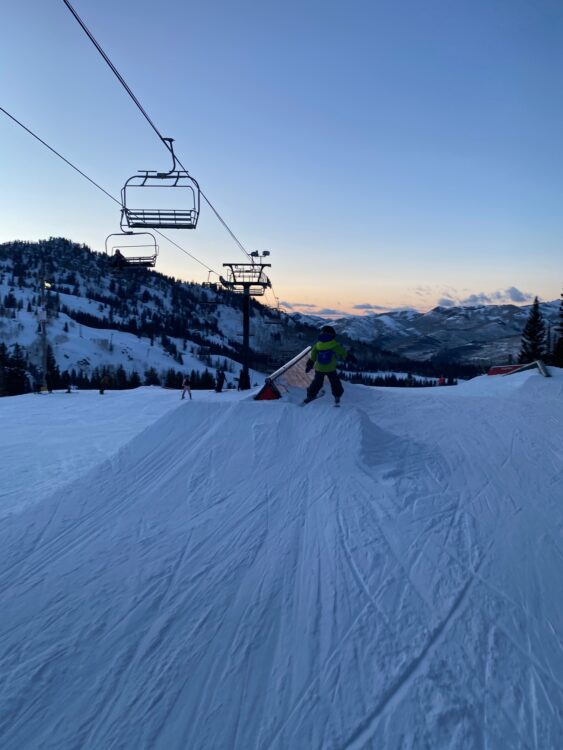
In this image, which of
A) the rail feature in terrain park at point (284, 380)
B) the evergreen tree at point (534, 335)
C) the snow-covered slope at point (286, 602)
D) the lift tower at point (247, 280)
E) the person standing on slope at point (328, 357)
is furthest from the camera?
the evergreen tree at point (534, 335)

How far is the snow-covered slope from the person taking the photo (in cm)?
268

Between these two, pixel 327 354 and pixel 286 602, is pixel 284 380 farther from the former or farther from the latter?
pixel 286 602

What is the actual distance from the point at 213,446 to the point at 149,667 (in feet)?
15.3

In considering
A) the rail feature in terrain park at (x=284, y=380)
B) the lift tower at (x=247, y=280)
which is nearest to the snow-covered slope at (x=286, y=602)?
the rail feature in terrain park at (x=284, y=380)

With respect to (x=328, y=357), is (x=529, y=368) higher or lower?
lower

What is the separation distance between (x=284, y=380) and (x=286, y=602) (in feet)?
28.0

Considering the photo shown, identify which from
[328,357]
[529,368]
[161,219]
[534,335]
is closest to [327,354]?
[328,357]

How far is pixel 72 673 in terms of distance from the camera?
3.02 m

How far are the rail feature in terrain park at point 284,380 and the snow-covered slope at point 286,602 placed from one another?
3.18 m

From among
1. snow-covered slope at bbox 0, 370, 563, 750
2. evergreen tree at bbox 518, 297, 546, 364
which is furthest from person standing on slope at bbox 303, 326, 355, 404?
evergreen tree at bbox 518, 297, 546, 364

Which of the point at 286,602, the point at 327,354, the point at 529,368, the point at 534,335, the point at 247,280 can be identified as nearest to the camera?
the point at 286,602

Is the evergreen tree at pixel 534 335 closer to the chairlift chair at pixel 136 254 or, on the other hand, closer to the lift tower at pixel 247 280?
the lift tower at pixel 247 280

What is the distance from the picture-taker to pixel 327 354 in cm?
996

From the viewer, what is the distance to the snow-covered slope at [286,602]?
2.68 m
